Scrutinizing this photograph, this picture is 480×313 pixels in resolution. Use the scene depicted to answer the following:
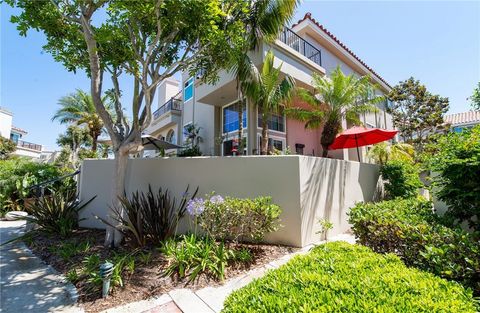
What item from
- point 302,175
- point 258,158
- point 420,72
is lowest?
point 302,175

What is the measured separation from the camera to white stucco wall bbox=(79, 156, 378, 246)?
20.3ft

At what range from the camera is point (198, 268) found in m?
4.52

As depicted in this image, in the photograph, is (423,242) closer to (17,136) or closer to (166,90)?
(166,90)

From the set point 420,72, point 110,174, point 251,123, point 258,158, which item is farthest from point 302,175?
point 420,72

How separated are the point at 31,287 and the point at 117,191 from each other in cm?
253

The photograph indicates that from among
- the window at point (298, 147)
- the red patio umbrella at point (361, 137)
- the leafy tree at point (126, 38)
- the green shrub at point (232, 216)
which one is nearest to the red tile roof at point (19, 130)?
the leafy tree at point (126, 38)

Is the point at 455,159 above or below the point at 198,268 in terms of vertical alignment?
above

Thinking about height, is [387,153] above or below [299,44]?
below

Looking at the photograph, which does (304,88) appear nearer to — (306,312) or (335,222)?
(335,222)

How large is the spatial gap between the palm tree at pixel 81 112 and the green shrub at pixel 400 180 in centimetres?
2021

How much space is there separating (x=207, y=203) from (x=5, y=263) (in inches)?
195

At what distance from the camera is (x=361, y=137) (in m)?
10.6

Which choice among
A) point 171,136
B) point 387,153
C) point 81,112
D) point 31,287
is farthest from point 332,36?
point 81,112

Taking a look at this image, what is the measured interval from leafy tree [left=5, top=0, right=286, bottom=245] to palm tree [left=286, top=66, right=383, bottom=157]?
A: 16.8ft
